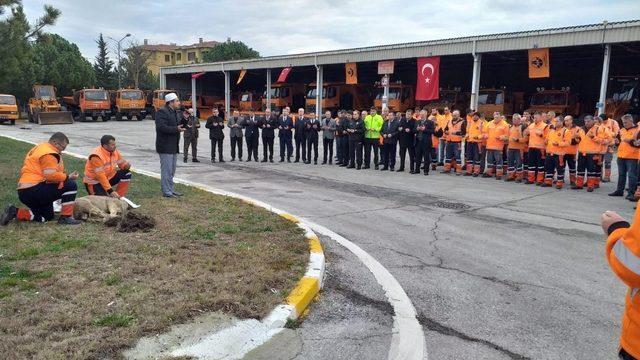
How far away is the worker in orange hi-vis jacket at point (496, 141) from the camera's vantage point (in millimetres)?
14367

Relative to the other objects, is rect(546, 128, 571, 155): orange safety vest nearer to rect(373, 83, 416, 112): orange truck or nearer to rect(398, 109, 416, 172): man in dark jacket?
rect(398, 109, 416, 172): man in dark jacket

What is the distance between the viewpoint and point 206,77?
54.1 m

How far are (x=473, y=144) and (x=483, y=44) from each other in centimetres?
1181

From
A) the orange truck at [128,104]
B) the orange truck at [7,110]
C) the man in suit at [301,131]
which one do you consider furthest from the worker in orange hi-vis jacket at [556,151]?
the orange truck at [128,104]

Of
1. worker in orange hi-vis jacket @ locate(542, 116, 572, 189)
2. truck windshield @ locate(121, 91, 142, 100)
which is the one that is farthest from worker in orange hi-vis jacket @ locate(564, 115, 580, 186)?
truck windshield @ locate(121, 91, 142, 100)

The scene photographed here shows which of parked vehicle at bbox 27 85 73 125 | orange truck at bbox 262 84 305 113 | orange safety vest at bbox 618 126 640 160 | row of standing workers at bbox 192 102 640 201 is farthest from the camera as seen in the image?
orange truck at bbox 262 84 305 113

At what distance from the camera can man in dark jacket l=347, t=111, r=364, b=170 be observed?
16531 millimetres

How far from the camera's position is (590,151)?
12.8 meters

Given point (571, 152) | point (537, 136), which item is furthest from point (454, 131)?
point (571, 152)

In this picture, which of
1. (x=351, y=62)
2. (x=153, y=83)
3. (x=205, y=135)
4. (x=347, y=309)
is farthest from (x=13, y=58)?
(x=153, y=83)

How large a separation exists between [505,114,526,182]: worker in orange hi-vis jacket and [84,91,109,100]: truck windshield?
34.8m

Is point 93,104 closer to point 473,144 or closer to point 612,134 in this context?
point 473,144

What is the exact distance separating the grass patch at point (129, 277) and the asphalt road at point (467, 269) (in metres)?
0.70

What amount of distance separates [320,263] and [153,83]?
78663 mm
